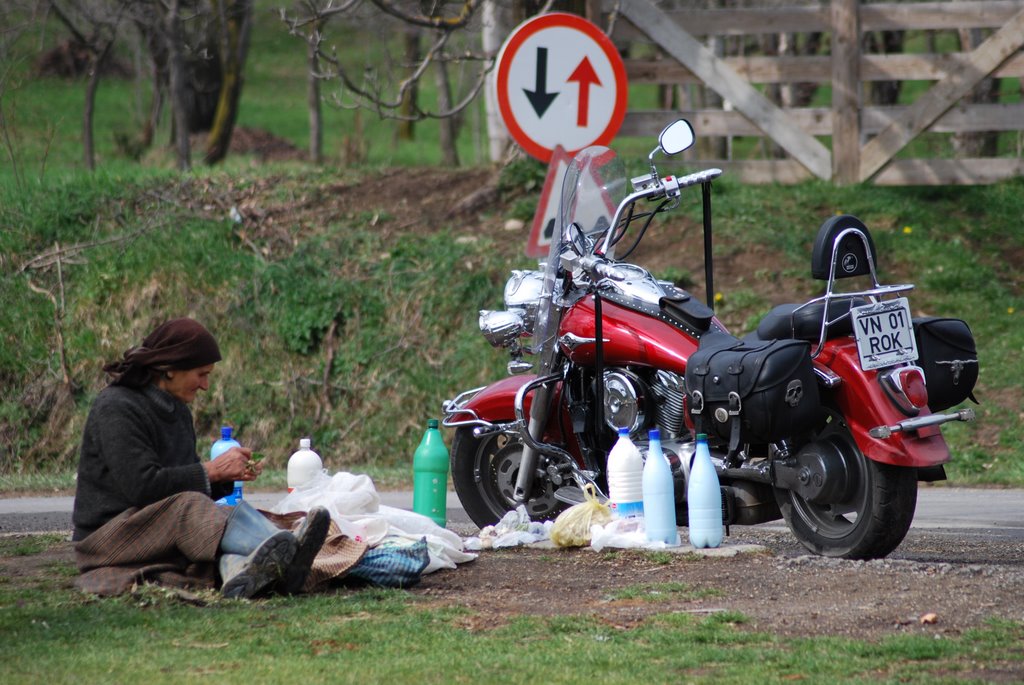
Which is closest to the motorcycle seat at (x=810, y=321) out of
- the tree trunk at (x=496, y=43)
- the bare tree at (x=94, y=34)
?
the tree trunk at (x=496, y=43)

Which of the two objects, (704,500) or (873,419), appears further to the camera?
(704,500)

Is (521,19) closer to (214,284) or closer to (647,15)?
(647,15)

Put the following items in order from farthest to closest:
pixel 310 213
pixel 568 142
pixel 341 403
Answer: pixel 310 213 → pixel 341 403 → pixel 568 142

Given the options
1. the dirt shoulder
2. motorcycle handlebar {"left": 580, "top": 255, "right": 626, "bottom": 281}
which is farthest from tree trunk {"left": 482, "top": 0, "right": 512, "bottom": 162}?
the dirt shoulder

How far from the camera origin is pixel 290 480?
6.99 meters

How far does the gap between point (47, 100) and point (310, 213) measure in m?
6.37

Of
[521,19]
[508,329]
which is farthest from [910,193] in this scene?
[508,329]

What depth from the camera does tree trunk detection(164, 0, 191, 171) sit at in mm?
16719

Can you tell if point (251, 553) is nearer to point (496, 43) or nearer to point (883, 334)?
point (883, 334)

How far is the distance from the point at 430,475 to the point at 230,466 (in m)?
1.71

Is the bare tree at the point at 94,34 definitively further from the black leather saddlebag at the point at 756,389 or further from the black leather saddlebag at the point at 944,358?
the black leather saddlebag at the point at 944,358

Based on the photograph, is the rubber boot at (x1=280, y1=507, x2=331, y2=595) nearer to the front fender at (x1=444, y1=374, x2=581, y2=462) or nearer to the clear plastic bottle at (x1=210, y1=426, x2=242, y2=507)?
the clear plastic bottle at (x1=210, y1=426, x2=242, y2=507)

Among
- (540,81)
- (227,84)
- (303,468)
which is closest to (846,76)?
(540,81)

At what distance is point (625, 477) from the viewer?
6383 mm
